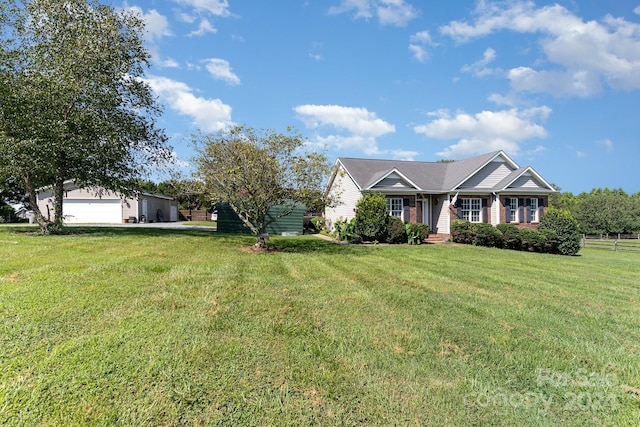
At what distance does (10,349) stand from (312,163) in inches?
325

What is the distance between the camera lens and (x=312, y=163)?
10531 millimetres

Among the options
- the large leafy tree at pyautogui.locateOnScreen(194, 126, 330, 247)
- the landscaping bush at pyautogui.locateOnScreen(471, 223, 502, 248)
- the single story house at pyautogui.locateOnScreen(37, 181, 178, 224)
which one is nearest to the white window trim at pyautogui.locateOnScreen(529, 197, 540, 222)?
the landscaping bush at pyautogui.locateOnScreen(471, 223, 502, 248)

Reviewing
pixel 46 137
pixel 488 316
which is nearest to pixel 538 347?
pixel 488 316

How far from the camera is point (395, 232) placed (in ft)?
53.7

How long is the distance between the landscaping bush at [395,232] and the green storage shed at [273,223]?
15.3 ft

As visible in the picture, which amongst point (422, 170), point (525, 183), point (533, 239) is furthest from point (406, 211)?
point (525, 183)

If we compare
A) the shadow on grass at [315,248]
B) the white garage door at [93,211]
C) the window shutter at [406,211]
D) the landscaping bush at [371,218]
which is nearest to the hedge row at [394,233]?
the landscaping bush at [371,218]

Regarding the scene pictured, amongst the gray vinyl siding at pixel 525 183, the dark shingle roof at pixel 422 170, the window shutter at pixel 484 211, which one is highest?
the dark shingle roof at pixel 422 170

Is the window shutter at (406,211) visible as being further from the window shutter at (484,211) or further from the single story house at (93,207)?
the single story house at (93,207)

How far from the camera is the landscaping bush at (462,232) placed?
17.5 metres

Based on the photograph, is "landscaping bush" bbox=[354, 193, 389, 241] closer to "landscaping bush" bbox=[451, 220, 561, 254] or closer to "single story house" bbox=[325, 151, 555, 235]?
"single story house" bbox=[325, 151, 555, 235]

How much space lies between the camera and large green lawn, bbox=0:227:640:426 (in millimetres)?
2668

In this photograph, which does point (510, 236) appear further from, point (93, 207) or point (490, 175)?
point (93, 207)

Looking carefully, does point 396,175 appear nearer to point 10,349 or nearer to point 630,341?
point 630,341
